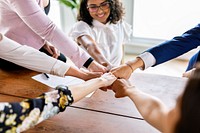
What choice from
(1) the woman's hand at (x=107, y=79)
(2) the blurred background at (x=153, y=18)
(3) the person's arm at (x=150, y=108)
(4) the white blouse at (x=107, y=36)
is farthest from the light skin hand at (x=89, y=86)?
(2) the blurred background at (x=153, y=18)

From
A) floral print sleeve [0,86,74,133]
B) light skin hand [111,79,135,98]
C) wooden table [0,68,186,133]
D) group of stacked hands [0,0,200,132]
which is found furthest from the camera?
light skin hand [111,79,135,98]

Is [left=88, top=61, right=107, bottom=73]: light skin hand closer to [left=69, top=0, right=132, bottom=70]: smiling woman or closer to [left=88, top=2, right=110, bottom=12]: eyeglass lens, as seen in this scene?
[left=69, top=0, right=132, bottom=70]: smiling woman

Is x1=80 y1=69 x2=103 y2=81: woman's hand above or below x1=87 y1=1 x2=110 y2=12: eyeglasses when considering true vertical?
below

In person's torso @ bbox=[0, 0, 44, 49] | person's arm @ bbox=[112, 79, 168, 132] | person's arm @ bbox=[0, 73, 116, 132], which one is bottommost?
person's arm @ bbox=[112, 79, 168, 132]

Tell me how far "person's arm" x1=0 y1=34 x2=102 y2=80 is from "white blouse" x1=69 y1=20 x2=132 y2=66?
57 centimetres

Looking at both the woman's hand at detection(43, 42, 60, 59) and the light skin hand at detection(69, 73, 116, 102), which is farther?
the woman's hand at detection(43, 42, 60, 59)

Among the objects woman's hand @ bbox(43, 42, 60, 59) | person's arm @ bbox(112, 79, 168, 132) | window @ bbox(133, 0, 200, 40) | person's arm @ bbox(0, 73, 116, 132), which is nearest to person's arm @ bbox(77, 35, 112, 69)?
woman's hand @ bbox(43, 42, 60, 59)

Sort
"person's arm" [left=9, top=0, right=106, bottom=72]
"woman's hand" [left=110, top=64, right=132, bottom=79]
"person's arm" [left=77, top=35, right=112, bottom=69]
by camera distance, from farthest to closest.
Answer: "person's arm" [left=77, top=35, right=112, bottom=69]
"woman's hand" [left=110, top=64, right=132, bottom=79]
"person's arm" [left=9, top=0, right=106, bottom=72]

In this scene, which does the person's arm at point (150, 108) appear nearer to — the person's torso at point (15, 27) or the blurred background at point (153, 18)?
the person's torso at point (15, 27)

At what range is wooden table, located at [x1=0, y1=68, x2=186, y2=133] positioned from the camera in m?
1.02

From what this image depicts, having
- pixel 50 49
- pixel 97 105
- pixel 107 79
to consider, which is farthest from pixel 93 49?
pixel 97 105

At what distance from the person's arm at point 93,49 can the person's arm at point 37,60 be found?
241mm

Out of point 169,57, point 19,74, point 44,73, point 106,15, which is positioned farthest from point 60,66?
point 106,15

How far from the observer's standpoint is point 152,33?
11.4 ft
